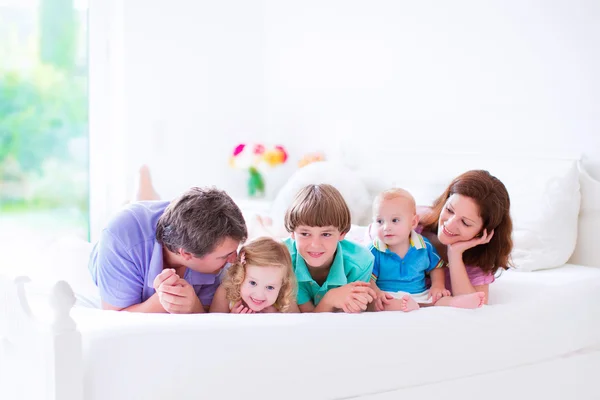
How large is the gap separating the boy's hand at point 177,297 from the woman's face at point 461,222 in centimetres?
72

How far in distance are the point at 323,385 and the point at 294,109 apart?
7.30 feet

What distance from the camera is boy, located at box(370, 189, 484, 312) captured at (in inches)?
77.0

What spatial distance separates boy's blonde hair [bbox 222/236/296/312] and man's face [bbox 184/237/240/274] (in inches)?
1.2

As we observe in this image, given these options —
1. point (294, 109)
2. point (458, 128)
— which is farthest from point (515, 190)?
point (294, 109)

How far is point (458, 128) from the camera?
2.75 meters

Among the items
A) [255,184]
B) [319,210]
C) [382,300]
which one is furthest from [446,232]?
[255,184]

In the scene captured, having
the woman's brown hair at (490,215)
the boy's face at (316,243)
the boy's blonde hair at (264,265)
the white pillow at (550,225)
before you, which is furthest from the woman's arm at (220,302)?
the white pillow at (550,225)

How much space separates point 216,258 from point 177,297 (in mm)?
133

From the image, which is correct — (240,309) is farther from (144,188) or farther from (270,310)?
(144,188)

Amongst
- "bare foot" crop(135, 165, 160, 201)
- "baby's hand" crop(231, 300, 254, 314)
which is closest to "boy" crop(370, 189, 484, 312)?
"baby's hand" crop(231, 300, 254, 314)

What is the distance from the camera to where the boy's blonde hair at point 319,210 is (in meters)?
1.85

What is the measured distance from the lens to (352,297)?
1755 millimetres

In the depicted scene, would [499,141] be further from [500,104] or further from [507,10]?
[507,10]

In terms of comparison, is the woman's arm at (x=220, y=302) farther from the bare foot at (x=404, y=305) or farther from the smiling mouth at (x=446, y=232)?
the smiling mouth at (x=446, y=232)
